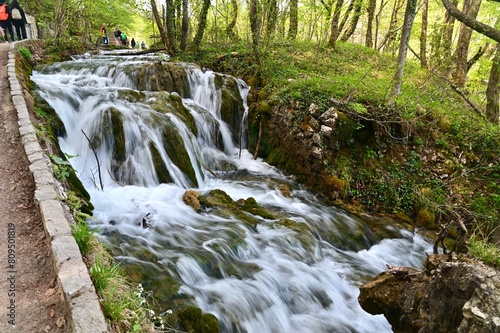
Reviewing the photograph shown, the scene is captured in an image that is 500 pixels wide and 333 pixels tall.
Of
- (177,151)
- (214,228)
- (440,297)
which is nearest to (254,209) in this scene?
(214,228)

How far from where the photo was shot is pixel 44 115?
6.61m

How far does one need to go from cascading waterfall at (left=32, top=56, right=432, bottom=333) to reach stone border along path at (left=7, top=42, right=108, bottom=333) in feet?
4.50

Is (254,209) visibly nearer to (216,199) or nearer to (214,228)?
(216,199)

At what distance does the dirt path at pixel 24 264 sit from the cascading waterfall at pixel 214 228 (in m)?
1.38

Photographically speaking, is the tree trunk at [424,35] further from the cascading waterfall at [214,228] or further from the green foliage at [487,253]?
the green foliage at [487,253]

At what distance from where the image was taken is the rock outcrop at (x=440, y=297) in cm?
299

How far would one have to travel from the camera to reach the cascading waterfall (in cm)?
442

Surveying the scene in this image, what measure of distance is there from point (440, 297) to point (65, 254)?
3783mm

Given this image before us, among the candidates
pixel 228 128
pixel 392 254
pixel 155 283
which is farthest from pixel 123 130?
pixel 392 254

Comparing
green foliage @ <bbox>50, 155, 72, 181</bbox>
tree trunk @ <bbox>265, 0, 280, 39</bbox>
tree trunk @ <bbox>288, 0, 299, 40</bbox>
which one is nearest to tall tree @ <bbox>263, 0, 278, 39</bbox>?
tree trunk @ <bbox>265, 0, 280, 39</bbox>

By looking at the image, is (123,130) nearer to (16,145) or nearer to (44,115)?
(44,115)

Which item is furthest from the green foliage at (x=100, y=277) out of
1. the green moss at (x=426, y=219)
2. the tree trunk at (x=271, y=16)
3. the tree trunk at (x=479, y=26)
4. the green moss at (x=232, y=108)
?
the tree trunk at (x=271, y=16)

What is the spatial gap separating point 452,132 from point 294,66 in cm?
578

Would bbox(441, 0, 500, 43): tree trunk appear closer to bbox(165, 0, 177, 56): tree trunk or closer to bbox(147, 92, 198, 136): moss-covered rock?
bbox(147, 92, 198, 136): moss-covered rock
